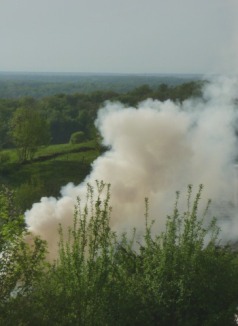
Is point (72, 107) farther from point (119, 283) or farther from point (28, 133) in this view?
point (119, 283)

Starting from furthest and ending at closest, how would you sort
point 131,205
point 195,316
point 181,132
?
point 181,132 → point 131,205 → point 195,316

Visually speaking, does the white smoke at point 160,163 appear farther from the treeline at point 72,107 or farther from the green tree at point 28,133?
the treeline at point 72,107

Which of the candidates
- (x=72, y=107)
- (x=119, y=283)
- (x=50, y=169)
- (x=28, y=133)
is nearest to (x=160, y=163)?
(x=119, y=283)

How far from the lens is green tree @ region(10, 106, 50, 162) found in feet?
298

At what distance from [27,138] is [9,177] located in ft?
31.6

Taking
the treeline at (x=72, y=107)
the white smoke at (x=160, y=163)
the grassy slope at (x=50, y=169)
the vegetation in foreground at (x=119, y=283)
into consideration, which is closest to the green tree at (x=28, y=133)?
the grassy slope at (x=50, y=169)

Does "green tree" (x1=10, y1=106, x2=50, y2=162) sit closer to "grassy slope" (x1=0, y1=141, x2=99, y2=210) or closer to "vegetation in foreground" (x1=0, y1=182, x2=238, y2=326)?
"grassy slope" (x1=0, y1=141, x2=99, y2=210)

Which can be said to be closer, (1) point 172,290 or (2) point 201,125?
(1) point 172,290

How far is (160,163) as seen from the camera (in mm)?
53125

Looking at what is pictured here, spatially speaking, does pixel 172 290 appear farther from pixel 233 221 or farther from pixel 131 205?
pixel 233 221

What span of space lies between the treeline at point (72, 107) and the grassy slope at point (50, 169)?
60.0 feet

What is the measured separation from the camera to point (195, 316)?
70.0 ft

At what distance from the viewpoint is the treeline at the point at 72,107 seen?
130000 millimetres

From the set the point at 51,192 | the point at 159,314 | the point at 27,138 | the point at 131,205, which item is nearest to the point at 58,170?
the point at 27,138
